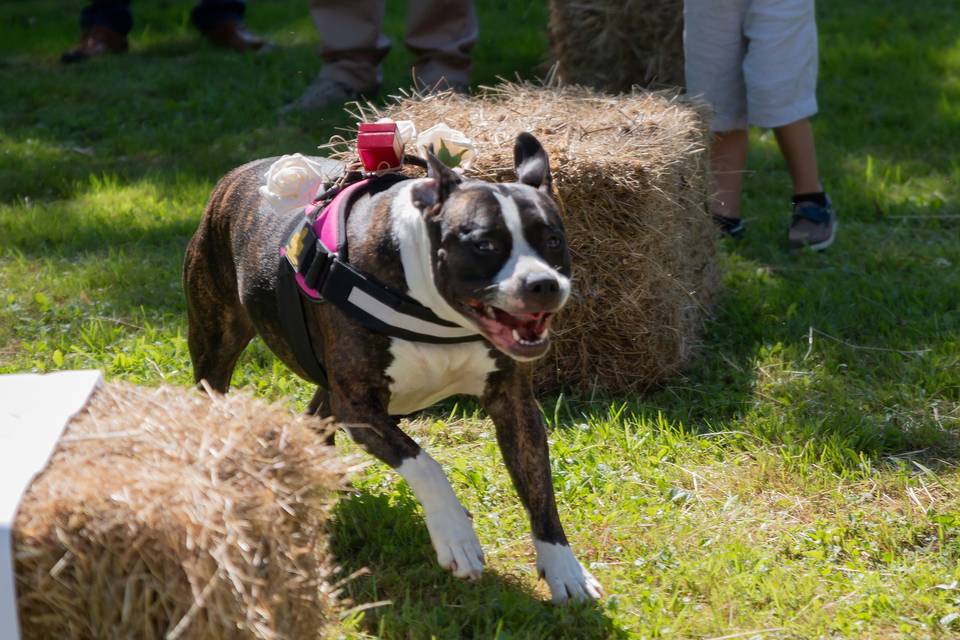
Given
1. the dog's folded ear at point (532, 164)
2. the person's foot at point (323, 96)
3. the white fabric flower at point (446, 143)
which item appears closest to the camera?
the dog's folded ear at point (532, 164)

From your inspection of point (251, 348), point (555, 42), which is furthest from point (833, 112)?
point (251, 348)

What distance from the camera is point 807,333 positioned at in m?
4.93

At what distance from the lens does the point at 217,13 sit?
9.12m

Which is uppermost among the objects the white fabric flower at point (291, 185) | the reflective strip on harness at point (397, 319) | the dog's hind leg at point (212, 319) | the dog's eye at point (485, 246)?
the dog's eye at point (485, 246)

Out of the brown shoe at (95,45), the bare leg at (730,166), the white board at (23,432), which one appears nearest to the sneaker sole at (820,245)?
the bare leg at (730,166)

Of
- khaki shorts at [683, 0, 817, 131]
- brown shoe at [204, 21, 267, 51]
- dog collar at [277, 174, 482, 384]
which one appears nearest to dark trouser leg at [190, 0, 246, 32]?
brown shoe at [204, 21, 267, 51]

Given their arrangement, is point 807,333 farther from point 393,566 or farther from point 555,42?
point 555,42

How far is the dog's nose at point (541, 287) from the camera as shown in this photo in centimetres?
283

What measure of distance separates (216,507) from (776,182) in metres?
5.39

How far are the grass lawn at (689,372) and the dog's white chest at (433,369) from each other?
468mm

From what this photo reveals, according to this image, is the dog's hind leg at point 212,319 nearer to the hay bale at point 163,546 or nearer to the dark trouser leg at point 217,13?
the hay bale at point 163,546

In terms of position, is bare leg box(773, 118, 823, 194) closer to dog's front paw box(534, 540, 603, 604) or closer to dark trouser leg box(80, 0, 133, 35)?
dog's front paw box(534, 540, 603, 604)

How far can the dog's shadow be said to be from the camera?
3012 millimetres

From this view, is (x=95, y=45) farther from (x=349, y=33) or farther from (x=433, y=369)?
(x=433, y=369)
